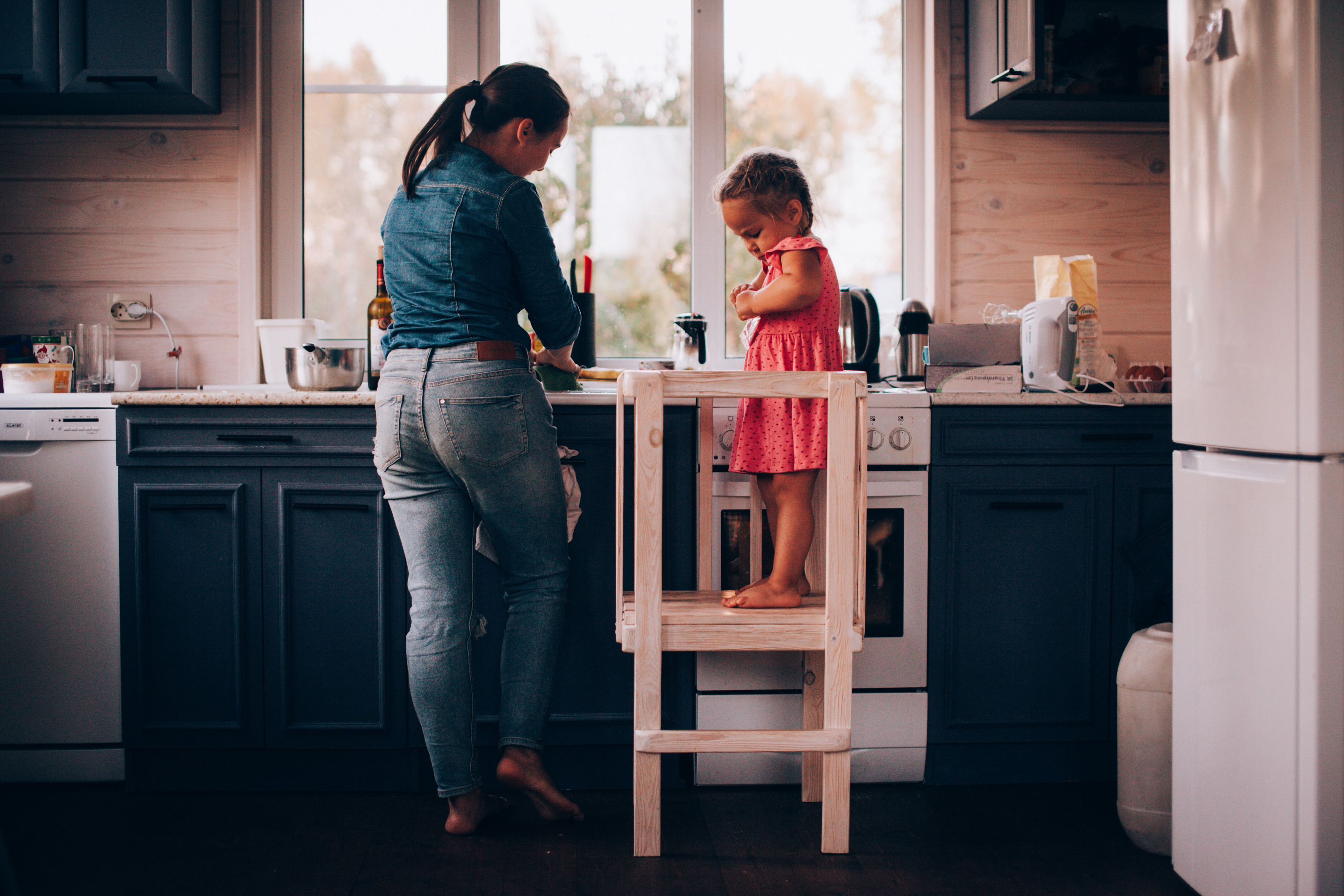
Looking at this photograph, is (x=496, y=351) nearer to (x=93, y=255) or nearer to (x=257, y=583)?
(x=257, y=583)

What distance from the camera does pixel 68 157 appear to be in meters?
2.52

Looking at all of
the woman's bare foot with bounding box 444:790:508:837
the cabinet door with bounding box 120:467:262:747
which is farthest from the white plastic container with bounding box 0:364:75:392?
the woman's bare foot with bounding box 444:790:508:837

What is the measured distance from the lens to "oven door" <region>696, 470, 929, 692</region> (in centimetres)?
200

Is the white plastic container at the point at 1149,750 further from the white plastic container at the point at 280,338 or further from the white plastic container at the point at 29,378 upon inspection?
the white plastic container at the point at 29,378

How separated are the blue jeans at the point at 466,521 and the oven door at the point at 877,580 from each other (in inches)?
15.9

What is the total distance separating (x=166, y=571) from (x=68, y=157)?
4.36 ft

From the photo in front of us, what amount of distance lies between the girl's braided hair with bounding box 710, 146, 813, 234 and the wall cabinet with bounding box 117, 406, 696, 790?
541 mm

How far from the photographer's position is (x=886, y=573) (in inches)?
80.6

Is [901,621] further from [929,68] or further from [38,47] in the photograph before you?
[38,47]

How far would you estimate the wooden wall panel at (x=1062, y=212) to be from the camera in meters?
2.62

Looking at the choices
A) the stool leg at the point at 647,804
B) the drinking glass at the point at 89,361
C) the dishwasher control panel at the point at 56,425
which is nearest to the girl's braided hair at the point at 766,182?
the stool leg at the point at 647,804

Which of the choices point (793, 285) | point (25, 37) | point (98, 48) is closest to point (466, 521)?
point (793, 285)

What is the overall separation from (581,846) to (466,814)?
237 mm

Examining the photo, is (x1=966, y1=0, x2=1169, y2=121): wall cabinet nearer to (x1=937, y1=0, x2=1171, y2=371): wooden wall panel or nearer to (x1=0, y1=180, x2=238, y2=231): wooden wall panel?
(x1=937, y1=0, x2=1171, y2=371): wooden wall panel
